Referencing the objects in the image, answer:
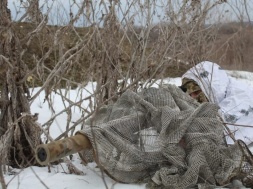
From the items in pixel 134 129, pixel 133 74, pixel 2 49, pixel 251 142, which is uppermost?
pixel 2 49

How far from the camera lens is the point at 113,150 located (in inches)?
100

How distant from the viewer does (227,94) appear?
3.59 metres

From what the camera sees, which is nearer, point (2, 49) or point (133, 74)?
point (2, 49)

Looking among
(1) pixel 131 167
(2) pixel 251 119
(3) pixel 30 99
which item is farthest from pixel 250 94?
(3) pixel 30 99

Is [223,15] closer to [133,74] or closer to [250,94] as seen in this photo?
[250,94]

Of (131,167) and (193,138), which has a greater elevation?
(193,138)

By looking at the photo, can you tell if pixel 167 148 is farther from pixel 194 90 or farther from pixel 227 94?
pixel 227 94

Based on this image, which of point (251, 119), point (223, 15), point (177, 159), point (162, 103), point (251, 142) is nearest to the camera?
point (177, 159)

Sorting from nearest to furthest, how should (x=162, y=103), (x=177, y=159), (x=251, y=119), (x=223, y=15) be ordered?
(x=177, y=159) < (x=162, y=103) < (x=251, y=119) < (x=223, y=15)

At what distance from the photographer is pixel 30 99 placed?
9.18ft

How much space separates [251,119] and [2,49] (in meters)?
1.96

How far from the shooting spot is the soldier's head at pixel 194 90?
11.2ft

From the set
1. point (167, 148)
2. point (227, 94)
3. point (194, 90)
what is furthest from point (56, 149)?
point (227, 94)

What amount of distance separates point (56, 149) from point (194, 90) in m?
1.74
